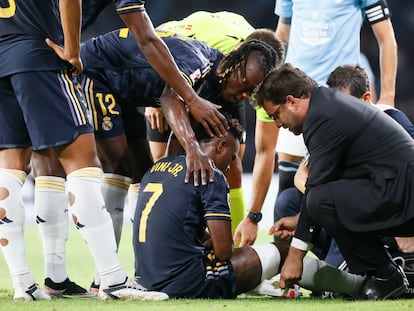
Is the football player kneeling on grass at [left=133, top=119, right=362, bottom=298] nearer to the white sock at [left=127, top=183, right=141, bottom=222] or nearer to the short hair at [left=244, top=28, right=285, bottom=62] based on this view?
the white sock at [left=127, top=183, right=141, bottom=222]

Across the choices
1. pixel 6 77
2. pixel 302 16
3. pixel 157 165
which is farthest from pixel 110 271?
pixel 302 16

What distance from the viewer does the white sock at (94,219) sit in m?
3.98

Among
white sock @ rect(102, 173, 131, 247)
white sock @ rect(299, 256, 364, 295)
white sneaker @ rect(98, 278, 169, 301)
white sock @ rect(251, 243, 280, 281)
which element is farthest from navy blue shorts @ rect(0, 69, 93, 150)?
white sock @ rect(299, 256, 364, 295)

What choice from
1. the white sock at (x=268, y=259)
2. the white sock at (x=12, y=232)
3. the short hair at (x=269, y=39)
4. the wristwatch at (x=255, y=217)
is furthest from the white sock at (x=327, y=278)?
the short hair at (x=269, y=39)

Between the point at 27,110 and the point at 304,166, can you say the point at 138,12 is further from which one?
the point at 304,166

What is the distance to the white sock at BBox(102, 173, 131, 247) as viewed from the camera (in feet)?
15.7

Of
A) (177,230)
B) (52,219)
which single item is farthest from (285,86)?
(52,219)

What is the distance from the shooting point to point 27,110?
3.96 metres

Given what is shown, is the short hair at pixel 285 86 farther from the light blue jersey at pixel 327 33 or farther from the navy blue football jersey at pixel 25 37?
the light blue jersey at pixel 327 33

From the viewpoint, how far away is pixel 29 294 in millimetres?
3961

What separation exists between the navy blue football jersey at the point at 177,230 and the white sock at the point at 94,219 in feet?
0.49

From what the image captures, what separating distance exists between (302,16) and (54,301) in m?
2.63

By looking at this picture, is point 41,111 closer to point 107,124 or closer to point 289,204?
point 107,124

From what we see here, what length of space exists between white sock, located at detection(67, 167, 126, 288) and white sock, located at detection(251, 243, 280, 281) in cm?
65
